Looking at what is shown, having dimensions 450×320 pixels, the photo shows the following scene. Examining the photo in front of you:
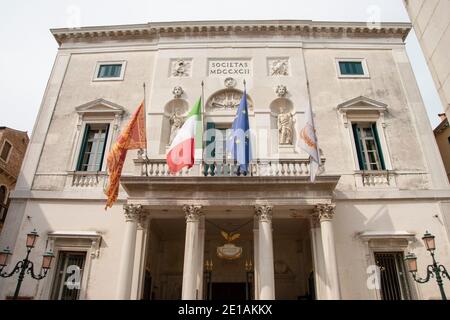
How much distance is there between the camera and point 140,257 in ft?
41.2

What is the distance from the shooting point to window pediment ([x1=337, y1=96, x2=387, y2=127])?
15188 millimetres

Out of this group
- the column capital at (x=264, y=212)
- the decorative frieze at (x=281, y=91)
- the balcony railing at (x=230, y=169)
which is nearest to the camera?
the column capital at (x=264, y=212)

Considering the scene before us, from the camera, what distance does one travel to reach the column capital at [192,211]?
1194 cm

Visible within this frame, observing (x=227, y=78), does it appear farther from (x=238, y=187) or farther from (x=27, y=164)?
(x=27, y=164)

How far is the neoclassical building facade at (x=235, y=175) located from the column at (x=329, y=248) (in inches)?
2.0

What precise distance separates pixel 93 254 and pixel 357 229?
10.0 metres

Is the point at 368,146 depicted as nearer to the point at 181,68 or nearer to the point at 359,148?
the point at 359,148

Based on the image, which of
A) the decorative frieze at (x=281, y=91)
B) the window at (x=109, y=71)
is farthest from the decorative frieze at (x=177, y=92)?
the decorative frieze at (x=281, y=91)

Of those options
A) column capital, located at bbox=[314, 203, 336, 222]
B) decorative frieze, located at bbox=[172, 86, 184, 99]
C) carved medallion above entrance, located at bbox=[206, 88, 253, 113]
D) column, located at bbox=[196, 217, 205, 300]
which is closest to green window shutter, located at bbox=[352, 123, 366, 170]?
column capital, located at bbox=[314, 203, 336, 222]

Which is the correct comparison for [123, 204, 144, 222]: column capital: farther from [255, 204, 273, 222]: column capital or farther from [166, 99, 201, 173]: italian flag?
[255, 204, 273, 222]: column capital

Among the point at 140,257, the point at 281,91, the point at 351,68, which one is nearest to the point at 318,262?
the point at 140,257

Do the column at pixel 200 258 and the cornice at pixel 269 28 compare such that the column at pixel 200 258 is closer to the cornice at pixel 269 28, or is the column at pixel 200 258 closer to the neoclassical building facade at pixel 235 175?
the neoclassical building facade at pixel 235 175

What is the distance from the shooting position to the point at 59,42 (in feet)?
59.7

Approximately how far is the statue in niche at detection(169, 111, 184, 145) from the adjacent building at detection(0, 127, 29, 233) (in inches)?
528
